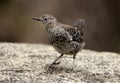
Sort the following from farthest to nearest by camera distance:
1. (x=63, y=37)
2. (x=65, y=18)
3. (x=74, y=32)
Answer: (x=65, y=18) < (x=74, y=32) < (x=63, y=37)

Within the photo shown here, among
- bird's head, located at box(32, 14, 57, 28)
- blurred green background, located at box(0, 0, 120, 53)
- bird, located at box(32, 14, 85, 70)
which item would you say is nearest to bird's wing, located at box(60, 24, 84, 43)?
bird, located at box(32, 14, 85, 70)

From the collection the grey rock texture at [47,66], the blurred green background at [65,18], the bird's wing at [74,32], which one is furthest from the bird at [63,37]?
the blurred green background at [65,18]

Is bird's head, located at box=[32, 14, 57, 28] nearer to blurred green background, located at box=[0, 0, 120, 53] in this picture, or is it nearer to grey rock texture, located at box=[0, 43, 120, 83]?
grey rock texture, located at box=[0, 43, 120, 83]

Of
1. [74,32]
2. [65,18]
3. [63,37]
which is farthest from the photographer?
[65,18]

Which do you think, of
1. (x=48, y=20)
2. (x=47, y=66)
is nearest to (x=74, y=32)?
(x=48, y=20)

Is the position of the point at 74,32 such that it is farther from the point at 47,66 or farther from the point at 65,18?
the point at 65,18

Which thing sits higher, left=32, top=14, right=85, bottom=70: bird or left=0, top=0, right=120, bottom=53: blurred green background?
left=0, top=0, right=120, bottom=53: blurred green background

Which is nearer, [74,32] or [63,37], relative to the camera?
[63,37]
